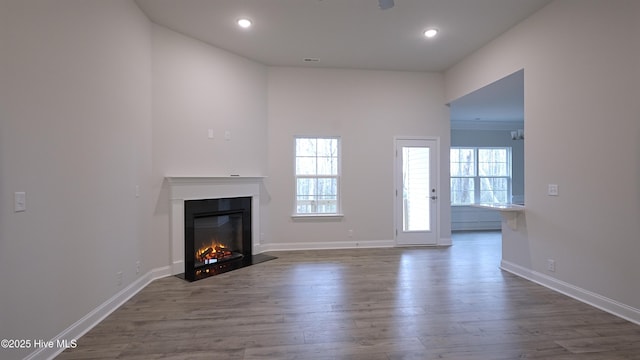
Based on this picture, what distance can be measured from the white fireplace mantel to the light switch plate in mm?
1960

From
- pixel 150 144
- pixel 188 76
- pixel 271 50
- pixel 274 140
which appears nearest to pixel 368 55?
pixel 271 50

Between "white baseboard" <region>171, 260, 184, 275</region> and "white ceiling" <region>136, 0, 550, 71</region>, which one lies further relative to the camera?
"white baseboard" <region>171, 260, 184, 275</region>

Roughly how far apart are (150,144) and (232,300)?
7.00 feet

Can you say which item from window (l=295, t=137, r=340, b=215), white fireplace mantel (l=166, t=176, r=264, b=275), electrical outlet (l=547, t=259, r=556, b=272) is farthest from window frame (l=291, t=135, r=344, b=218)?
electrical outlet (l=547, t=259, r=556, b=272)

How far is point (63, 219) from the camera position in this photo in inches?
88.7

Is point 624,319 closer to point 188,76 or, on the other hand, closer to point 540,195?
point 540,195

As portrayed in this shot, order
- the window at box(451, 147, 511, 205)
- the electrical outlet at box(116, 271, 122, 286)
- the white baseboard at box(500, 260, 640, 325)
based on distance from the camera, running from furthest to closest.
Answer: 1. the window at box(451, 147, 511, 205)
2. the electrical outlet at box(116, 271, 122, 286)
3. the white baseboard at box(500, 260, 640, 325)

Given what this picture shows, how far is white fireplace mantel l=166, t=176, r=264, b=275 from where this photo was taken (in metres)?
3.92

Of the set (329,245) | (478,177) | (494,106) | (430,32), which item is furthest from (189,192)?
(478,177)

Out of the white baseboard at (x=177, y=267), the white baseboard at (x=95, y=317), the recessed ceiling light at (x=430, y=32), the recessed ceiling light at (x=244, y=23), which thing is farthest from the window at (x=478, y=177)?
the white baseboard at (x=95, y=317)

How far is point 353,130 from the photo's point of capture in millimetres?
5492

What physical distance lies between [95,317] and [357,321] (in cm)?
220

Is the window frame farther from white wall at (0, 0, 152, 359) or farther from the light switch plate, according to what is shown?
the light switch plate

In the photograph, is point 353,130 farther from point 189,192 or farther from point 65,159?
point 65,159
